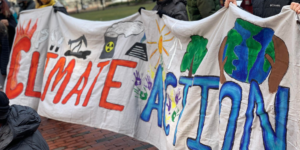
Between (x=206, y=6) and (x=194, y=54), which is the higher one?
(x=206, y=6)

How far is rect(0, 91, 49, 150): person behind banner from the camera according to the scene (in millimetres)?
2084

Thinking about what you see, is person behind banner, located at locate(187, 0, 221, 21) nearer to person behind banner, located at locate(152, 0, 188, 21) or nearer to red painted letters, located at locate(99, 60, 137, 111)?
person behind banner, located at locate(152, 0, 188, 21)

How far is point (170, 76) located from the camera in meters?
3.51

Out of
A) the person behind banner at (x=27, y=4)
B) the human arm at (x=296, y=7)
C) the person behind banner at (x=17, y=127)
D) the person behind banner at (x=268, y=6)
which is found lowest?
the person behind banner at (x=17, y=127)

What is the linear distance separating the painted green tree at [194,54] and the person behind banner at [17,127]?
154cm

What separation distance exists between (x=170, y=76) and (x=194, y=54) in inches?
14.8

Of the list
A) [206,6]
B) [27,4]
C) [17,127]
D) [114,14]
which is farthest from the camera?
[114,14]

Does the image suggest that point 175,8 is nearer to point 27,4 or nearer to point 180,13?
point 180,13

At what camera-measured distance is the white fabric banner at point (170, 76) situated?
246 cm

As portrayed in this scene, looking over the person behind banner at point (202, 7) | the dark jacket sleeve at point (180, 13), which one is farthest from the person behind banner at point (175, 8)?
the person behind banner at point (202, 7)

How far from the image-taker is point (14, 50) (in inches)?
217

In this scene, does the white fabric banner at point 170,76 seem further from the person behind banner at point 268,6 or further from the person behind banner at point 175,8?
the person behind banner at point 268,6

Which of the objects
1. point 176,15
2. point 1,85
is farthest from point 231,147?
point 1,85

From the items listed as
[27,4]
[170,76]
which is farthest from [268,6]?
[27,4]
